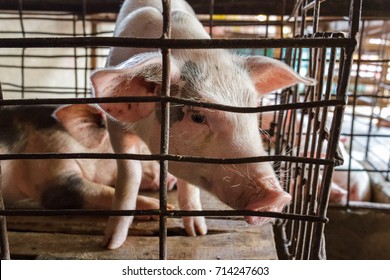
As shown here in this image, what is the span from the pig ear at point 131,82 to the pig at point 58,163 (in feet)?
1.69

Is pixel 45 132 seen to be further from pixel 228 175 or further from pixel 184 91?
pixel 228 175

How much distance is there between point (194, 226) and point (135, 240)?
0.22 metres

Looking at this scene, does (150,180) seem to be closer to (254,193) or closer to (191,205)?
(191,205)

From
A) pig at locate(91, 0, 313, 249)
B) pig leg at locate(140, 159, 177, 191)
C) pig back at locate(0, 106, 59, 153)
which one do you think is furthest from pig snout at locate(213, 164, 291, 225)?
pig back at locate(0, 106, 59, 153)

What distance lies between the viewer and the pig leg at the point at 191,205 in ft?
5.01

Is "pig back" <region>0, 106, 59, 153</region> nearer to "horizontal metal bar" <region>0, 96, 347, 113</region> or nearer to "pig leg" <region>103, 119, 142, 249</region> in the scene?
"pig leg" <region>103, 119, 142, 249</region>

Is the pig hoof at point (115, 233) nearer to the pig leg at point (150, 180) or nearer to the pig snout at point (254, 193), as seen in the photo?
the pig snout at point (254, 193)

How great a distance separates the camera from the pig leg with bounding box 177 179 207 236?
153cm

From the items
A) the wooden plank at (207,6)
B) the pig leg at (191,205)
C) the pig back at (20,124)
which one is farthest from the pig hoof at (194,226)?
the wooden plank at (207,6)

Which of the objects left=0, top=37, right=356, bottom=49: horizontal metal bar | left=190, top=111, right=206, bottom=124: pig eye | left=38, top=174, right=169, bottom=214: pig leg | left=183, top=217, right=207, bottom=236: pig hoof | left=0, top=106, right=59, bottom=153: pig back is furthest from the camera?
left=0, top=106, right=59, bottom=153: pig back

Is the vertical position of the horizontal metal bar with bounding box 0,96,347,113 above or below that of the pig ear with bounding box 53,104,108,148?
above

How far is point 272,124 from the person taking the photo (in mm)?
1777

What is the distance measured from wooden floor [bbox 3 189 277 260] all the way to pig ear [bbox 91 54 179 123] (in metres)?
0.48

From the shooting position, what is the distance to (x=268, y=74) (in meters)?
1.26
